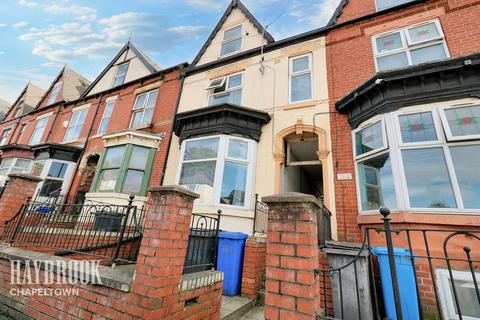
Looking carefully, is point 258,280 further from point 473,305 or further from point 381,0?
point 381,0

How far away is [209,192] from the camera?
256 inches

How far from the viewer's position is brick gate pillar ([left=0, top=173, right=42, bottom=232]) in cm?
444

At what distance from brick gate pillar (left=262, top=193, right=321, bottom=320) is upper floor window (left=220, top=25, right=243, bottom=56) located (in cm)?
871

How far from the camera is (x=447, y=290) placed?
11.6ft

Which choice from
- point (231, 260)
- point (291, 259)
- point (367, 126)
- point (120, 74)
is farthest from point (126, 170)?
point (367, 126)

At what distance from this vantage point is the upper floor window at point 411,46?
19.0ft

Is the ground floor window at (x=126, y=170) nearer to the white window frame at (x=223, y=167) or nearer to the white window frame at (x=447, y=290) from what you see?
the white window frame at (x=223, y=167)

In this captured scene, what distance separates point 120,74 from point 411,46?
43.4ft

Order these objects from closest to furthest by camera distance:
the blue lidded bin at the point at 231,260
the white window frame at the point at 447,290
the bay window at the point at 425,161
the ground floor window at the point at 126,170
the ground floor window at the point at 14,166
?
the white window frame at the point at 447,290
the bay window at the point at 425,161
the blue lidded bin at the point at 231,260
the ground floor window at the point at 126,170
the ground floor window at the point at 14,166

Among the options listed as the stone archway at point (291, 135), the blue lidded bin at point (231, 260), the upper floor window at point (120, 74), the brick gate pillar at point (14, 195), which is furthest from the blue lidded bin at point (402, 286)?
the upper floor window at point (120, 74)

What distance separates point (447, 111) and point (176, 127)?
7522mm

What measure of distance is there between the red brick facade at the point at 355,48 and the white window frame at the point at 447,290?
143cm

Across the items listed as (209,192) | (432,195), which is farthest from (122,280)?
(432,195)

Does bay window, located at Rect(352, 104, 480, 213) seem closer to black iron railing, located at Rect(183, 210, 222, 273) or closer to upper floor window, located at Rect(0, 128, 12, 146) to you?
black iron railing, located at Rect(183, 210, 222, 273)
